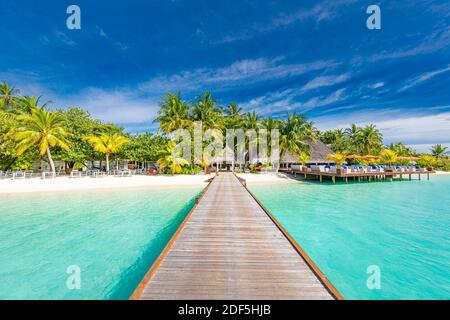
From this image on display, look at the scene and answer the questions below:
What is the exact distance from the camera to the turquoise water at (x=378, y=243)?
5.00 meters

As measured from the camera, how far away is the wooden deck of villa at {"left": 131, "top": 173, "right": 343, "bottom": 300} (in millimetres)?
3121

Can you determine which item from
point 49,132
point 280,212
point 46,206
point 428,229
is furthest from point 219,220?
point 49,132

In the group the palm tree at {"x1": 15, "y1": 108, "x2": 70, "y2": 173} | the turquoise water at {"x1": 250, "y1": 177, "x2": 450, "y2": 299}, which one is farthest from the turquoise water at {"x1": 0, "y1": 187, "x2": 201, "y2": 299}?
the palm tree at {"x1": 15, "y1": 108, "x2": 70, "y2": 173}

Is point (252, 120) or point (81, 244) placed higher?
point (252, 120)

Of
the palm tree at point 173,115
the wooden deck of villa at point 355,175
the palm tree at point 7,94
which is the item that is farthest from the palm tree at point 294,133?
the palm tree at point 7,94

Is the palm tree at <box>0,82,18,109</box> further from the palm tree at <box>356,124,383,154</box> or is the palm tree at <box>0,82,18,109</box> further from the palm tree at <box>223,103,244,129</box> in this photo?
the palm tree at <box>356,124,383,154</box>

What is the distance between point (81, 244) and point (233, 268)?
651 centimetres

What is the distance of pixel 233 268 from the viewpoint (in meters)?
3.80

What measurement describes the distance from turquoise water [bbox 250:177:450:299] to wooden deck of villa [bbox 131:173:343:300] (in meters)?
2.02

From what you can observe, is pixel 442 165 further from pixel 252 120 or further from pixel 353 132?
pixel 252 120

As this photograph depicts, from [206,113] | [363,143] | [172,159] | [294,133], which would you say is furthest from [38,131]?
[363,143]

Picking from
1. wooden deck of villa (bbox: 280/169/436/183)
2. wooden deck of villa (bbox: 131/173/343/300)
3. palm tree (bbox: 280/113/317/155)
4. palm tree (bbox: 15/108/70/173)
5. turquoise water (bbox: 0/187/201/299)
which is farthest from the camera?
palm tree (bbox: 280/113/317/155)

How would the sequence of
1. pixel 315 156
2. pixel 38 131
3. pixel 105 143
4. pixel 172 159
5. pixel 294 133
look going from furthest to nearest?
pixel 315 156 → pixel 294 133 → pixel 172 159 → pixel 105 143 → pixel 38 131

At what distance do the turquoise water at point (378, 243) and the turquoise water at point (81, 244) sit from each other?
18.9 ft
